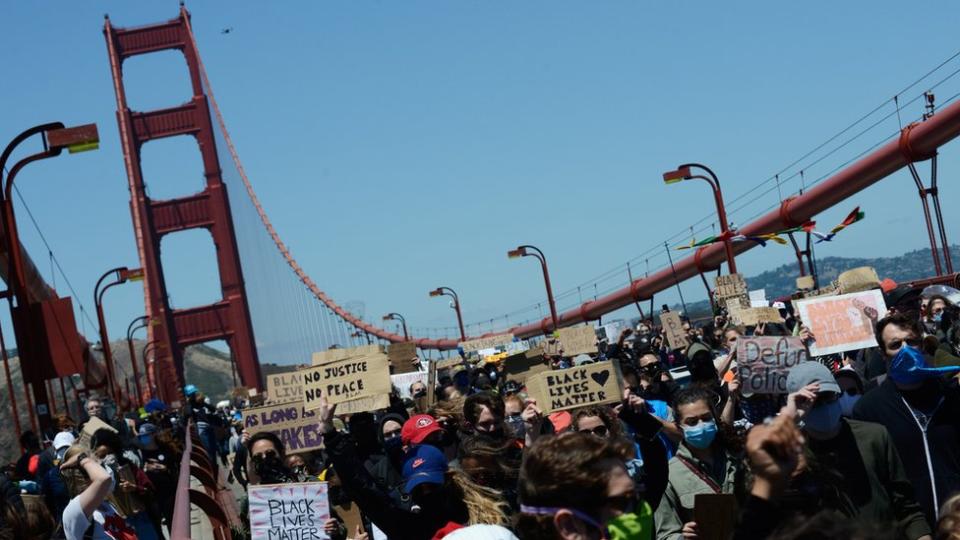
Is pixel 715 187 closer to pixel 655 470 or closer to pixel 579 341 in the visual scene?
pixel 579 341

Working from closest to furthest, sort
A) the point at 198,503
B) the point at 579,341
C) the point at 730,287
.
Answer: the point at 198,503, the point at 579,341, the point at 730,287

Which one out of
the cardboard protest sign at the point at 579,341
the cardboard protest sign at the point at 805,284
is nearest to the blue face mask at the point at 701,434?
the cardboard protest sign at the point at 579,341

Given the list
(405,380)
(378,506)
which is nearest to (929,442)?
(378,506)

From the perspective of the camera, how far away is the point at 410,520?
4453mm

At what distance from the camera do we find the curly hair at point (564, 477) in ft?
9.55

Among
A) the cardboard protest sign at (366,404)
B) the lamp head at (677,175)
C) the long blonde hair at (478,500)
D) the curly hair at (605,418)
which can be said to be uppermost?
the lamp head at (677,175)

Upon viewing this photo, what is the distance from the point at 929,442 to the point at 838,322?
5.34 meters

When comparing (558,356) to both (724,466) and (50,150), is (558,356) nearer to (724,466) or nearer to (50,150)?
(50,150)

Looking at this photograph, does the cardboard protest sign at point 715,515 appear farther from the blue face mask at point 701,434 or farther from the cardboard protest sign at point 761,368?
the cardboard protest sign at point 761,368

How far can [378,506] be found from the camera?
4648mm

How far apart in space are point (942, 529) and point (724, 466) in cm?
165

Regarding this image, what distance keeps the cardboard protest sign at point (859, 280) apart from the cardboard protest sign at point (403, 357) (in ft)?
20.3

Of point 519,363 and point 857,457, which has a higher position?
point 519,363

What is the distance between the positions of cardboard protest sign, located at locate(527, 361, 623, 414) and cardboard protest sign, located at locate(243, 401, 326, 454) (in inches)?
90.1
